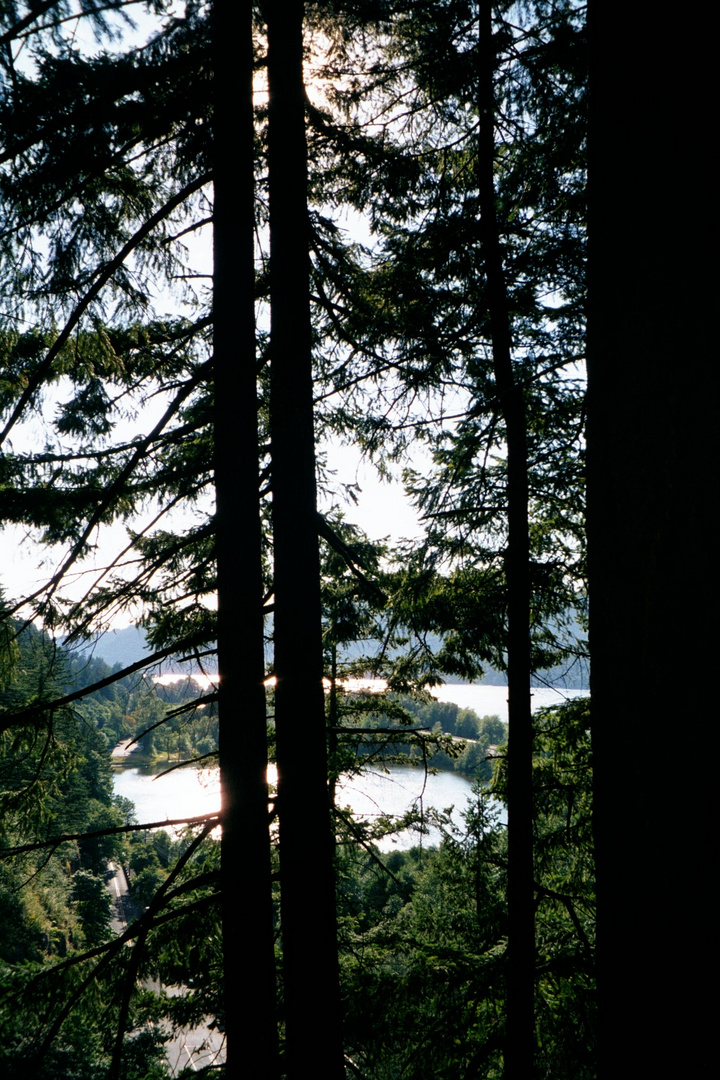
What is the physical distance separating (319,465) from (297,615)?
2043mm

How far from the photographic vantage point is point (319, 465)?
4.75 meters

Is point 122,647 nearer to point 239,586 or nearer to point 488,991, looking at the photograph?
point 488,991

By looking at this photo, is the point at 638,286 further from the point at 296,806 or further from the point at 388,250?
the point at 388,250

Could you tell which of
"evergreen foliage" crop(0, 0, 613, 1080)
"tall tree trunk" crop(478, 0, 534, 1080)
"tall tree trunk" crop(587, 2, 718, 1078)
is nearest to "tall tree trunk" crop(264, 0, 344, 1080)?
"evergreen foliage" crop(0, 0, 613, 1080)

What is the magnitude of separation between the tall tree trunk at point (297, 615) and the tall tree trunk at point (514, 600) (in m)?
2.10

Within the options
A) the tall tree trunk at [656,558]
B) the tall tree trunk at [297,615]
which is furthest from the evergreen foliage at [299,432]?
the tall tree trunk at [656,558]

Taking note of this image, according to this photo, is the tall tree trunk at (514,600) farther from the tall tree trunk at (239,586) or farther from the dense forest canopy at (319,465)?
the tall tree trunk at (239,586)

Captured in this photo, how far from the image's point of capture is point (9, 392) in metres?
3.54

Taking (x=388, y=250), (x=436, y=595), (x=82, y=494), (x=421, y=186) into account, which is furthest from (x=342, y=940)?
(x=421, y=186)

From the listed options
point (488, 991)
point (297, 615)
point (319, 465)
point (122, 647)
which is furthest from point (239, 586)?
point (122, 647)

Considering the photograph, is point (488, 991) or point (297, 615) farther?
point (488, 991)

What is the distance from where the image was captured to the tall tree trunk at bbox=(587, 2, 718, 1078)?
1151mm

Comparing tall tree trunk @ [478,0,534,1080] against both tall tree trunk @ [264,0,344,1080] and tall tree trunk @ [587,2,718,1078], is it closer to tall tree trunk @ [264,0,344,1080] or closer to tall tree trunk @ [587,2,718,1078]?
tall tree trunk @ [264,0,344,1080]

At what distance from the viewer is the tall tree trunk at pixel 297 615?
9.02ft
